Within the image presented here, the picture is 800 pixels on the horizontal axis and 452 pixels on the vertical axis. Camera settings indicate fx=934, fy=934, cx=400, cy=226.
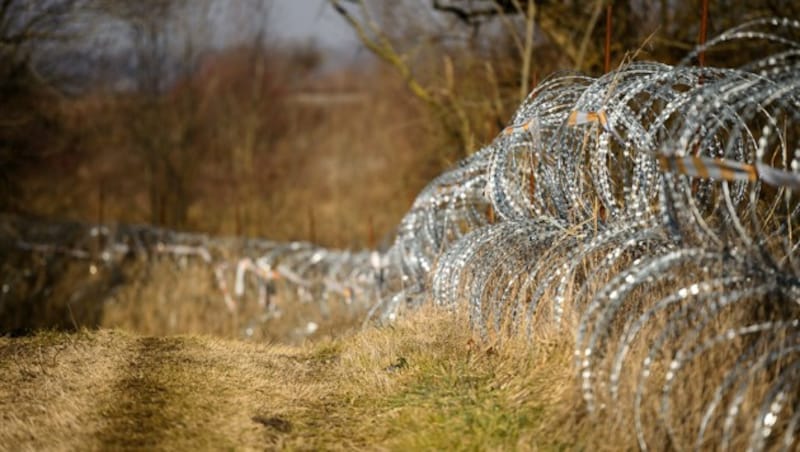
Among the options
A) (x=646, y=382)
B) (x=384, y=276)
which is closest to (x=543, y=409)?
(x=646, y=382)

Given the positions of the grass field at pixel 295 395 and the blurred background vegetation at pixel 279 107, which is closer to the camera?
the grass field at pixel 295 395

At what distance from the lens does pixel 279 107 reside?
38625mm

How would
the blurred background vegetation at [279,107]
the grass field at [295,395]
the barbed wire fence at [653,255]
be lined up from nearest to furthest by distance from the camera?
the barbed wire fence at [653,255] → the grass field at [295,395] → the blurred background vegetation at [279,107]

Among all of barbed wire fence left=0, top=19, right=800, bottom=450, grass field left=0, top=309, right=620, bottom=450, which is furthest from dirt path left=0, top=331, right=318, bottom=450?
barbed wire fence left=0, top=19, right=800, bottom=450

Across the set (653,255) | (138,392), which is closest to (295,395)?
(138,392)

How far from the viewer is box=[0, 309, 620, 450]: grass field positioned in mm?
4855

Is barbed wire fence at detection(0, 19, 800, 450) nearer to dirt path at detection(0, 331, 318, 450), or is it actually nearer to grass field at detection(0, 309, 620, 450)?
grass field at detection(0, 309, 620, 450)

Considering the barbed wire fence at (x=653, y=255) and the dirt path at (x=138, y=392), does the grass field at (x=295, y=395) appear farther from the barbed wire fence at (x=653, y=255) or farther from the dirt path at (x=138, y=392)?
the barbed wire fence at (x=653, y=255)

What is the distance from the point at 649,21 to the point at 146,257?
9546 millimetres

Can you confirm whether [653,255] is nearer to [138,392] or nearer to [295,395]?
[295,395]

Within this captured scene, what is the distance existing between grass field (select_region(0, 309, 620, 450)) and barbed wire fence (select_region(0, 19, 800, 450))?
0.27 m

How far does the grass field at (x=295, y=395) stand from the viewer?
486 centimetres

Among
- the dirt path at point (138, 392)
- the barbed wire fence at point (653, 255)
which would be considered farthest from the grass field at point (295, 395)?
the barbed wire fence at point (653, 255)

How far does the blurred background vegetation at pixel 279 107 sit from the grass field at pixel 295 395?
3.30 metres
